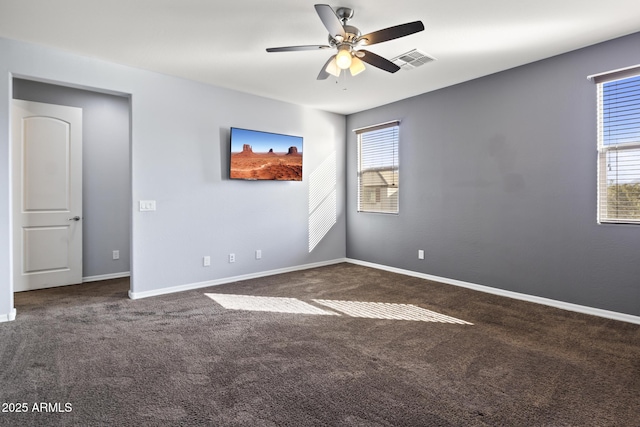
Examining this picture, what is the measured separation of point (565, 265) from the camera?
353 centimetres

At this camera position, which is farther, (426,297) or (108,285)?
(108,285)

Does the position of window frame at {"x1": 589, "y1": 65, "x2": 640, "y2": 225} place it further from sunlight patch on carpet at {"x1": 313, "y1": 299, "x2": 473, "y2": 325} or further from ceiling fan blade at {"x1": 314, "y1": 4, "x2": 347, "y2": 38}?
ceiling fan blade at {"x1": 314, "y1": 4, "x2": 347, "y2": 38}

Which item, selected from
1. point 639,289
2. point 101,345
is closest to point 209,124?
point 101,345

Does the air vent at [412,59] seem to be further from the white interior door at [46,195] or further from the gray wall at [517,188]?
the white interior door at [46,195]

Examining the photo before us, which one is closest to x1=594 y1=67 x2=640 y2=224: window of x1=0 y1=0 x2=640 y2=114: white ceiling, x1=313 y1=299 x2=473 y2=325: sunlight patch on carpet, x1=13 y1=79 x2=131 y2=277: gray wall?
x1=0 y1=0 x2=640 y2=114: white ceiling

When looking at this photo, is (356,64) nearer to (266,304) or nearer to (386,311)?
(386,311)

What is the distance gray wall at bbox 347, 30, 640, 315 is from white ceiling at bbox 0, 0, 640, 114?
1.01 feet

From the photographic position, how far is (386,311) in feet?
11.4

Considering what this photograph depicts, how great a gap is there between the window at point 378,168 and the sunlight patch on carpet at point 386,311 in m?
2.02

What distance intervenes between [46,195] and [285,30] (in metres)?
3.75

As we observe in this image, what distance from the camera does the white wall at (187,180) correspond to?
3326mm

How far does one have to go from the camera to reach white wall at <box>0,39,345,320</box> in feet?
10.9

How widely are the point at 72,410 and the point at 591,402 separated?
290 centimetres

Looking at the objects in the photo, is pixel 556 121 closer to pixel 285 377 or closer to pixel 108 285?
pixel 285 377
